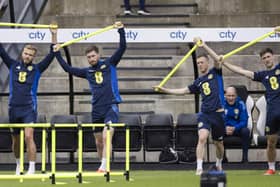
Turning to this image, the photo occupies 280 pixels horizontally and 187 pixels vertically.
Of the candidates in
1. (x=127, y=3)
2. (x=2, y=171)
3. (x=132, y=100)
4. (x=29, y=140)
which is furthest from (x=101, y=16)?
(x=29, y=140)

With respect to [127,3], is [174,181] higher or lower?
lower

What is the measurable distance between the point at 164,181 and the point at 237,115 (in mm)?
5691

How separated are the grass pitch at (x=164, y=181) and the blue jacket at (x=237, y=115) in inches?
102

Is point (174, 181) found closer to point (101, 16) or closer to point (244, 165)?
point (244, 165)

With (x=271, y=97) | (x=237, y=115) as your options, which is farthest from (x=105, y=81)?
(x=237, y=115)

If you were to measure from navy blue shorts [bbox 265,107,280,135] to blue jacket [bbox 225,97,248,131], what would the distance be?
245 centimetres

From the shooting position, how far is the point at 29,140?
63.7 ft

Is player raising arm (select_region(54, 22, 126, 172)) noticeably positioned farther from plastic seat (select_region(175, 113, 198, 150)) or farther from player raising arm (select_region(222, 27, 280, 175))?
plastic seat (select_region(175, 113, 198, 150))

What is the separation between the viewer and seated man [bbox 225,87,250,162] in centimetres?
2309

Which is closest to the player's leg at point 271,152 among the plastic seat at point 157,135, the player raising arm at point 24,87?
the plastic seat at point 157,135

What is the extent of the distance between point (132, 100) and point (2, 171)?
561 cm

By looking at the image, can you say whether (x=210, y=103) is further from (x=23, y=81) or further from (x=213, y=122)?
(x=23, y=81)

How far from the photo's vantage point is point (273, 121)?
2053 cm

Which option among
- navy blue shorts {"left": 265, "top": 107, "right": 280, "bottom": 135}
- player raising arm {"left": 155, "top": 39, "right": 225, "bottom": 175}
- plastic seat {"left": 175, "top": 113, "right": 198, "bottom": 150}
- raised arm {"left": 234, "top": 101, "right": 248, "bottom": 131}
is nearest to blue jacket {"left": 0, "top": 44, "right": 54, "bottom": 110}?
player raising arm {"left": 155, "top": 39, "right": 225, "bottom": 175}
